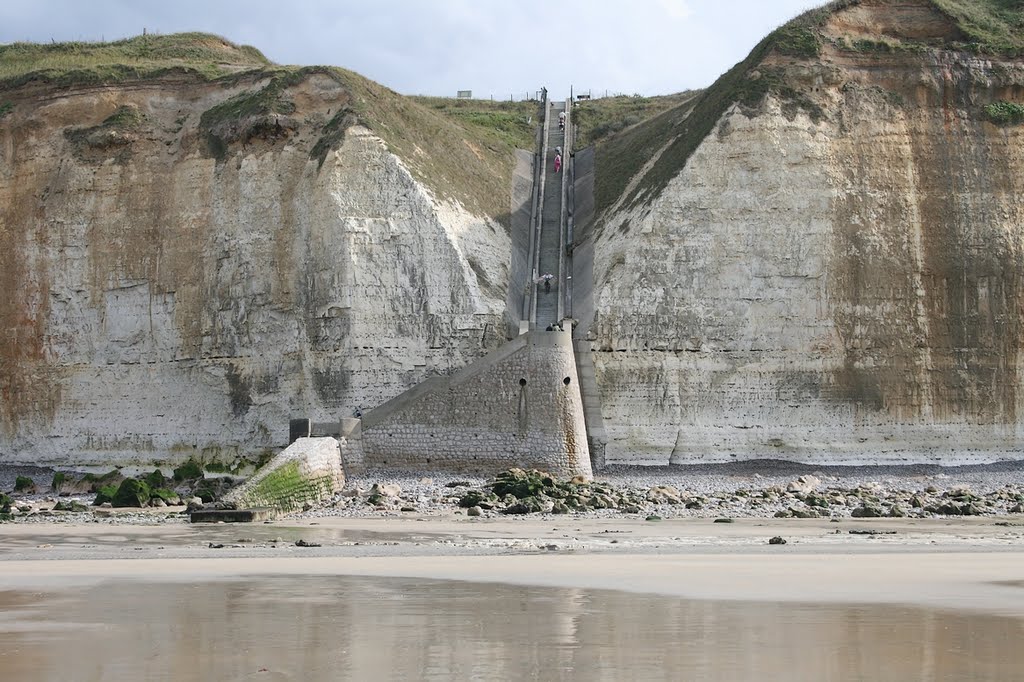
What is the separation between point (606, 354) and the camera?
110 ft

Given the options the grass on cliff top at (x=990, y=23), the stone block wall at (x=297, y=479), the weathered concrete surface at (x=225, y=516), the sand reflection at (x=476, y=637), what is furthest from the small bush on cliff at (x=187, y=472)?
the grass on cliff top at (x=990, y=23)

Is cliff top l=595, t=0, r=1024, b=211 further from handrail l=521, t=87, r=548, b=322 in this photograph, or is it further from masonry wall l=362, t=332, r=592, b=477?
masonry wall l=362, t=332, r=592, b=477

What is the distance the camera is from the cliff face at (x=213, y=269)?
34.2m

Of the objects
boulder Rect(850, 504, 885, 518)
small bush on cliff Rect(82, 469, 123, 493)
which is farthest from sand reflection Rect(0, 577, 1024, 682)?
small bush on cliff Rect(82, 469, 123, 493)

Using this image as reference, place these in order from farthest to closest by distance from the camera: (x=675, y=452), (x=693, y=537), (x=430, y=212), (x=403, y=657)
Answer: (x=430, y=212) < (x=675, y=452) < (x=693, y=537) < (x=403, y=657)

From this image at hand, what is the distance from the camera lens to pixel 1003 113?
119 feet

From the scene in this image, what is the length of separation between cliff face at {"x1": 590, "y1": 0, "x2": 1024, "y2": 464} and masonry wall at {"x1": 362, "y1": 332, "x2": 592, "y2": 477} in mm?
3021

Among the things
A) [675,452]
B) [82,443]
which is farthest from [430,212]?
[82,443]

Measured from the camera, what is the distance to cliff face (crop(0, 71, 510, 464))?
112 feet

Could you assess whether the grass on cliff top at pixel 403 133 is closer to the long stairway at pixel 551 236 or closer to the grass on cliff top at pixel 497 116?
the long stairway at pixel 551 236

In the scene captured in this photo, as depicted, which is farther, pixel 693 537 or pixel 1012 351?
pixel 1012 351

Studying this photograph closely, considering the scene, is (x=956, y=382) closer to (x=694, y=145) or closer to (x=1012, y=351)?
(x=1012, y=351)

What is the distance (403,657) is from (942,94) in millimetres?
31949

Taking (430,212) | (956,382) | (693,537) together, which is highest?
(430,212)
